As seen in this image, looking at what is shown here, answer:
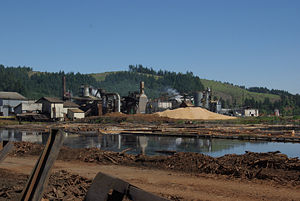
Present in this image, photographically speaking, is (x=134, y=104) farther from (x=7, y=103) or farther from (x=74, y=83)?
(x=74, y=83)

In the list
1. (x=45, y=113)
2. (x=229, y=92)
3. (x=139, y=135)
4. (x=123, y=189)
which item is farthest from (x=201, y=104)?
(x=229, y=92)

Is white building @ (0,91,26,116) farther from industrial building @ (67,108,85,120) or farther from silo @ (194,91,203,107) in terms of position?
silo @ (194,91,203,107)

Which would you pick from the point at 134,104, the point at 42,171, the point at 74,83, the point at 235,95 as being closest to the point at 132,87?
the point at 74,83

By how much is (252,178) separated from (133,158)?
6.03 meters

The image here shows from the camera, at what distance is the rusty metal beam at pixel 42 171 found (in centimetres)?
338

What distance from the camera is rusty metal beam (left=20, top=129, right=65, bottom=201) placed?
3.38 m

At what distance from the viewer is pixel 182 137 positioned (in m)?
32.2

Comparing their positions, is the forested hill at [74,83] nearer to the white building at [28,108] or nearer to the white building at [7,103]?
the white building at [7,103]

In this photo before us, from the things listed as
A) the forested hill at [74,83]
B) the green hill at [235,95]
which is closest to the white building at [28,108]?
the forested hill at [74,83]

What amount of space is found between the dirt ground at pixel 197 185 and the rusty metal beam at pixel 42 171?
4.90m

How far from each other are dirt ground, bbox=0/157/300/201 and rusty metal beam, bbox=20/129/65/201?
16.1ft

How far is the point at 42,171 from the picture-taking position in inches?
137

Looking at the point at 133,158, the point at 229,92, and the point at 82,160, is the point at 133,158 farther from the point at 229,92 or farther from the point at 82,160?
the point at 229,92

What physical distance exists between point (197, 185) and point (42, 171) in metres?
7.49
